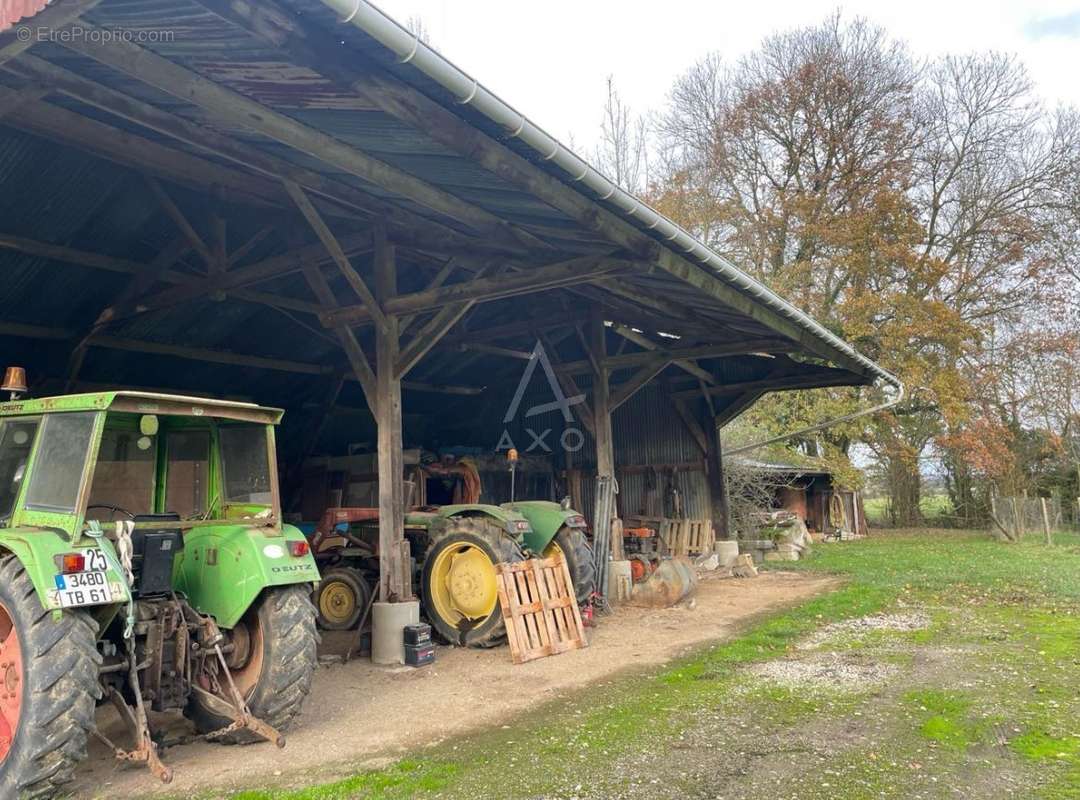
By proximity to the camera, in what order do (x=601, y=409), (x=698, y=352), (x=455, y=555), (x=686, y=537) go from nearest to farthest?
(x=455, y=555) → (x=698, y=352) → (x=601, y=409) → (x=686, y=537)

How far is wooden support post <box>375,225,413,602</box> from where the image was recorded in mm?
6504

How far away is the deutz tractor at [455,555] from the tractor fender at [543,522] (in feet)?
0.03

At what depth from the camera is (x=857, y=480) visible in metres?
18.8

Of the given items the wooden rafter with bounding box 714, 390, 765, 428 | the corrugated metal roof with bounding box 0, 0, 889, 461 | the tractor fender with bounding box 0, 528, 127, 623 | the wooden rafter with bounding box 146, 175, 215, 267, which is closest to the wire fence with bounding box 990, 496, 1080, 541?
the wooden rafter with bounding box 714, 390, 765, 428

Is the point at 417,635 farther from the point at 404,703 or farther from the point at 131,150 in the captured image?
the point at 131,150

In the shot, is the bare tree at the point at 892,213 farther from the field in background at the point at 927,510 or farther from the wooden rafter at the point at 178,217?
the wooden rafter at the point at 178,217

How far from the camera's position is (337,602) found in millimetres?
7590

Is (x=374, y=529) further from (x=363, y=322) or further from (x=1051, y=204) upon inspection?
(x=1051, y=204)

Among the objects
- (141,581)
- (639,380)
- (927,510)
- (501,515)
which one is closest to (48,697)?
(141,581)

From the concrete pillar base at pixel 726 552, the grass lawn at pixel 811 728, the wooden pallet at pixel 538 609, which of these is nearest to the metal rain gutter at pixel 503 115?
the wooden pallet at pixel 538 609

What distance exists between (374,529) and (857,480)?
1480cm

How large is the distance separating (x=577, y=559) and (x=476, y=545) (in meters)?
1.16

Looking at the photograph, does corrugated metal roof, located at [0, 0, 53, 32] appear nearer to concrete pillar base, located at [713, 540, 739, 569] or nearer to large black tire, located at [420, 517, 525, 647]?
large black tire, located at [420, 517, 525, 647]

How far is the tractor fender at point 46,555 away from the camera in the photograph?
3.18 m
